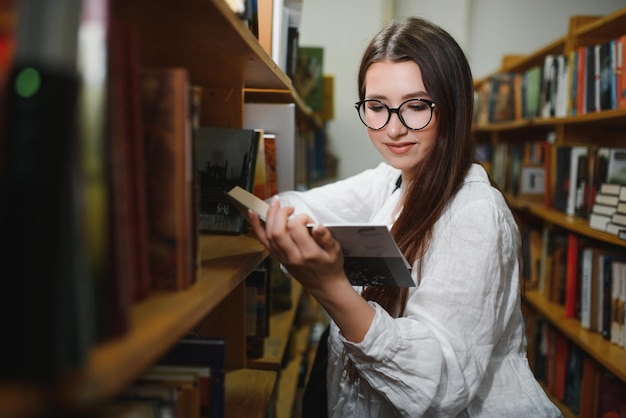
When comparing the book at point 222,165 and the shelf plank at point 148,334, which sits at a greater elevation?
the book at point 222,165

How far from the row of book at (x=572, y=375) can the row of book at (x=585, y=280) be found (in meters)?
0.15

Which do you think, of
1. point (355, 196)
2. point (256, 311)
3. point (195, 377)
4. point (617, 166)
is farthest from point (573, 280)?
point (195, 377)

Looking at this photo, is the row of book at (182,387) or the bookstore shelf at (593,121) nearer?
the row of book at (182,387)

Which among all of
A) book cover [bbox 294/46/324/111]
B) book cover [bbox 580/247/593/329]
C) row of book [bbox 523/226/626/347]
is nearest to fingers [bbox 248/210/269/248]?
A: row of book [bbox 523/226/626/347]

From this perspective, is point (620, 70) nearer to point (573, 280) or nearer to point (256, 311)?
point (573, 280)

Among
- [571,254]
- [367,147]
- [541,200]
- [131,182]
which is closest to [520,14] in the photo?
[367,147]

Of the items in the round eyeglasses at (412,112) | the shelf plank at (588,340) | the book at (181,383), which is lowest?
the shelf plank at (588,340)

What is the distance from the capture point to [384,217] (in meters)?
1.37

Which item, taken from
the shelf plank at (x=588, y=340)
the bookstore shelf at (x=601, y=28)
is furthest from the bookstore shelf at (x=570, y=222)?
the bookstore shelf at (x=601, y=28)

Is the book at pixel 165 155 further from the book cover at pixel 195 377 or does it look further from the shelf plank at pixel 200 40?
the book cover at pixel 195 377

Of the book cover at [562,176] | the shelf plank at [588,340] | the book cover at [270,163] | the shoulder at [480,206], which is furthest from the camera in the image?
the book cover at [562,176]

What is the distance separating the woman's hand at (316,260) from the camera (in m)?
0.77

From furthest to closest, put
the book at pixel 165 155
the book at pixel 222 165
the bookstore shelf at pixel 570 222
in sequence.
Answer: the bookstore shelf at pixel 570 222, the book at pixel 222 165, the book at pixel 165 155

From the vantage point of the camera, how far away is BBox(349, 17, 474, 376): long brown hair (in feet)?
3.66
